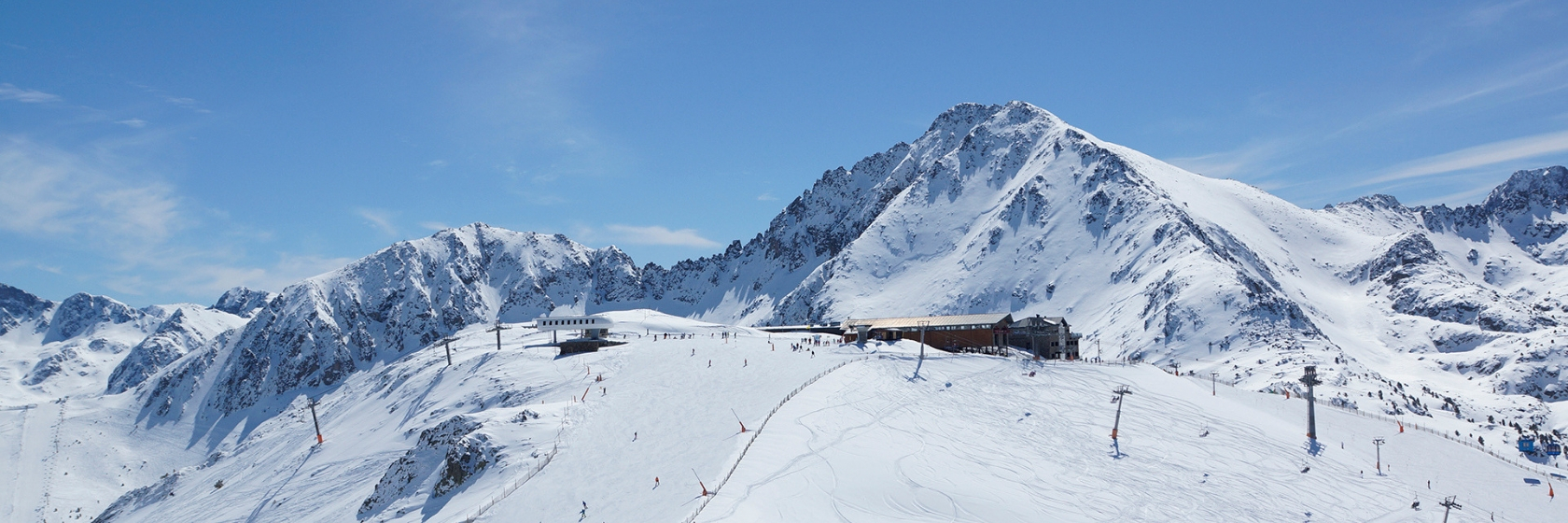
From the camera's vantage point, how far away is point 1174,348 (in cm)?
11412

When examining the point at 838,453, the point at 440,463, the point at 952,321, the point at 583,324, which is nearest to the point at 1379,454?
the point at 838,453

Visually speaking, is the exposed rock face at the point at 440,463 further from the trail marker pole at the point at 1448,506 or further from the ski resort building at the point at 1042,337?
the ski resort building at the point at 1042,337

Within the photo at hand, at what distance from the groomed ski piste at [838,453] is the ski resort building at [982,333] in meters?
7.52

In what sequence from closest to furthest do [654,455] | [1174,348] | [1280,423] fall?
[654,455], [1280,423], [1174,348]

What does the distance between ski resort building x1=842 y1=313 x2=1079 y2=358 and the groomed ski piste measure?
7.52m

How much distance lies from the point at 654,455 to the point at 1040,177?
530 feet

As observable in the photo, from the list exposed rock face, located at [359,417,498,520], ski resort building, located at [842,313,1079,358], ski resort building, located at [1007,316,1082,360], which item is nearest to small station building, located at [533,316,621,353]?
ski resort building, located at [842,313,1079,358]

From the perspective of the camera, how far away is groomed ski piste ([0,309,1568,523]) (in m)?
40.5

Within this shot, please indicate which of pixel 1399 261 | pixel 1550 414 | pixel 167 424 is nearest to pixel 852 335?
pixel 1550 414

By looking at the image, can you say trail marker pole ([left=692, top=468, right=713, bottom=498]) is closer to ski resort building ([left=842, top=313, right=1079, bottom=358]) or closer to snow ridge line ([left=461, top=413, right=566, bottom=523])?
snow ridge line ([left=461, top=413, right=566, bottom=523])

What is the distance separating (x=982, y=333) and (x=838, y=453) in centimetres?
4728

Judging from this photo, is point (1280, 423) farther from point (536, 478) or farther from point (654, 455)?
point (536, 478)

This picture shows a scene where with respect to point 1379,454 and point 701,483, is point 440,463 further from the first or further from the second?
point 1379,454

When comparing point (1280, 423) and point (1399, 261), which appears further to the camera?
point (1399, 261)
